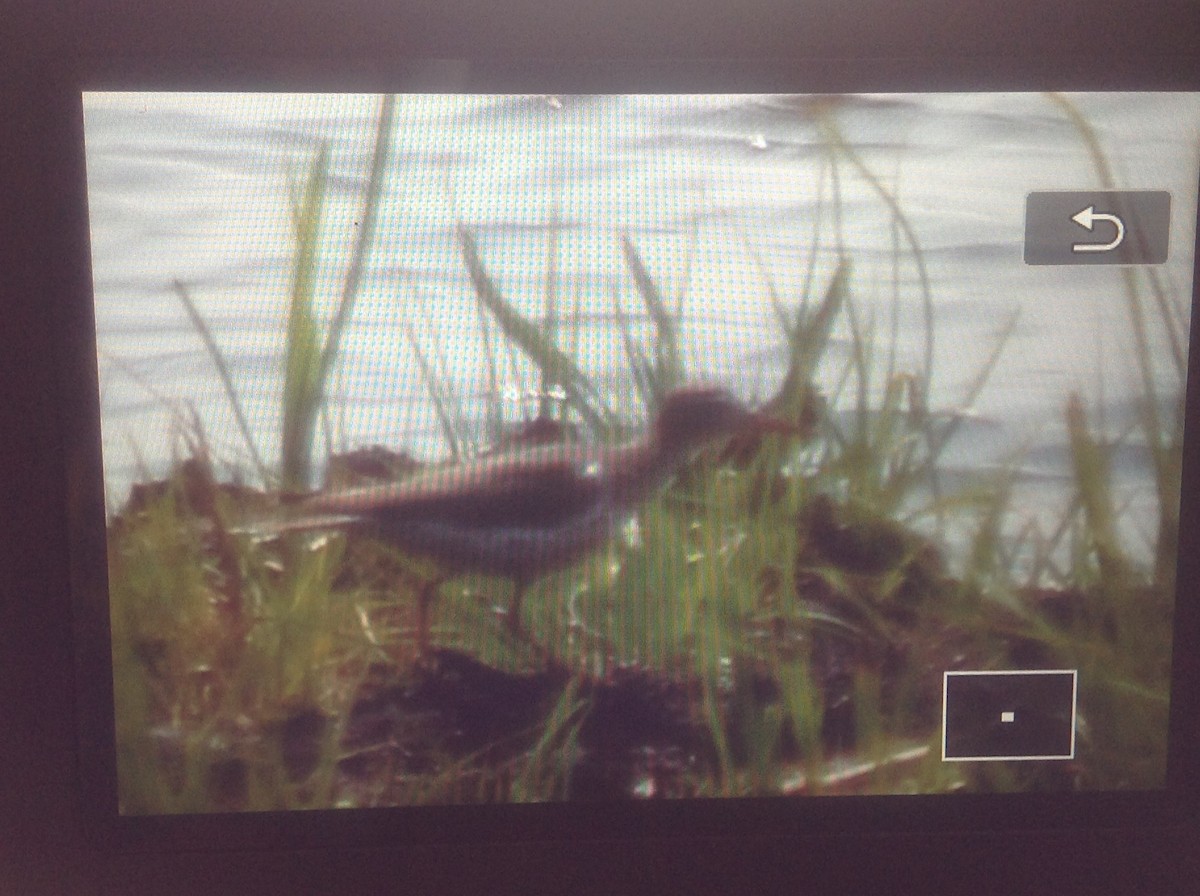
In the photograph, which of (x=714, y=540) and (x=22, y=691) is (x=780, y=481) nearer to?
(x=714, y=540)

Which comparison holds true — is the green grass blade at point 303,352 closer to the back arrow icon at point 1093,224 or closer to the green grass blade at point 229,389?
the green grass blade at point 229,389

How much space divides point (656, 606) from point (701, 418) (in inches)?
6.3

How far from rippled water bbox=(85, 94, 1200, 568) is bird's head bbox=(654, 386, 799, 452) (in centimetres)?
2

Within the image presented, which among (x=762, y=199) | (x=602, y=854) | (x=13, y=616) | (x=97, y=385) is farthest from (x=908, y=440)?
(x=13, y=616)

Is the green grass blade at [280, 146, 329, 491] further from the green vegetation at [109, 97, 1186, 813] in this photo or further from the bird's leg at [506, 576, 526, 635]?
the bird's leg at [506, 576, 526, 635]

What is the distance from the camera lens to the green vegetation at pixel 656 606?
74cm

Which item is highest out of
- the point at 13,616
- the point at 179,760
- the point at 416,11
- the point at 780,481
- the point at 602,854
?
the point at 416,11

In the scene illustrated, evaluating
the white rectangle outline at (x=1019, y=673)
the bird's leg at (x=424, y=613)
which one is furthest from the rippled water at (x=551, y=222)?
the white rectangle outline at (x=1019, y=673)

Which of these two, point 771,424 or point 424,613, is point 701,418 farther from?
point 424,613

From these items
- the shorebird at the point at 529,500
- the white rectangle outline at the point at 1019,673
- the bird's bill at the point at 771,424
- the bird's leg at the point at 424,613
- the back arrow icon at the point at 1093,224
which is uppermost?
the back arrow icon at the point at 1093,224

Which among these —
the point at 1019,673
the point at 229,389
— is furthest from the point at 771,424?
the point at 229,389

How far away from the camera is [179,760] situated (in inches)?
30.5

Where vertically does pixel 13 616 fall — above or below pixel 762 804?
above

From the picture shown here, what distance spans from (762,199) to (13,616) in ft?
2.36
